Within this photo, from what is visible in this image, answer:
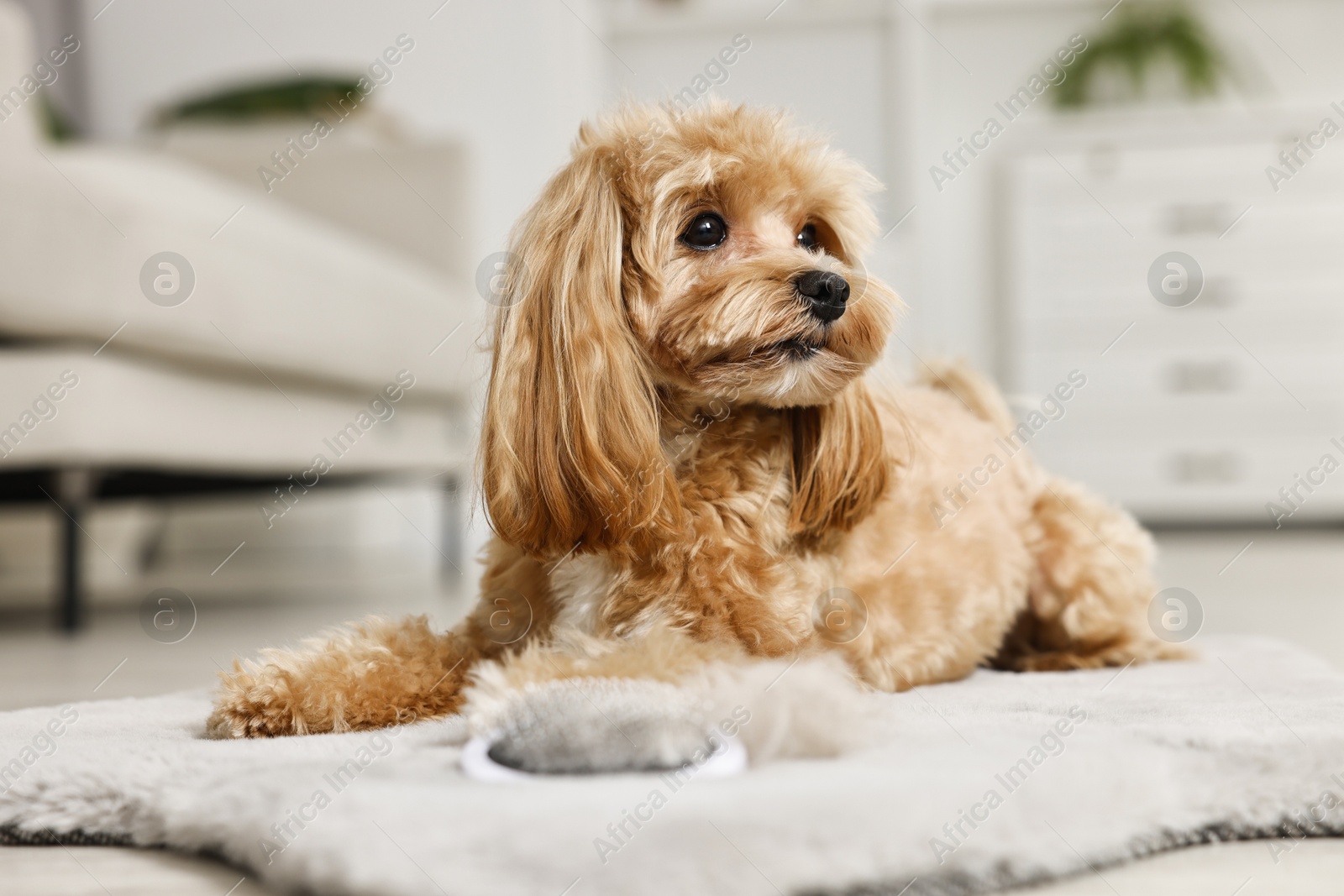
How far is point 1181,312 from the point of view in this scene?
478 centimetres

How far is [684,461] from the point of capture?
130cm

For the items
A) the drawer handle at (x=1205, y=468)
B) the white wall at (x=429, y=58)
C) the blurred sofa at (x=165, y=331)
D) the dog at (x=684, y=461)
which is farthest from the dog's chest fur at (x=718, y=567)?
the drawer handle at (x=1205, y=468)

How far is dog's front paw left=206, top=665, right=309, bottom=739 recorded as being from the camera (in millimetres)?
1194

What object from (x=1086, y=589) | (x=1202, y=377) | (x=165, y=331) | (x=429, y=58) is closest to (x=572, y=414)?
(x=1086, y=589)

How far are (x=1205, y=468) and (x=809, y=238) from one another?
391 cm

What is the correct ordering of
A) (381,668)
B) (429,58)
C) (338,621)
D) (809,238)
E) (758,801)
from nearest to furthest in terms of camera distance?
(758,801) → (381,668) → (809,238) → (338,621) → (429,58)

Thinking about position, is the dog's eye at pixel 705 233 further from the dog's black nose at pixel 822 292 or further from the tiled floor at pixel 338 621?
the tiled floor at pixel 338 621

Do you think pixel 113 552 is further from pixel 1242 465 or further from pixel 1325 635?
pixel 1242 465

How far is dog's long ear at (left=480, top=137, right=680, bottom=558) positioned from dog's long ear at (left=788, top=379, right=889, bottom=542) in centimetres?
19

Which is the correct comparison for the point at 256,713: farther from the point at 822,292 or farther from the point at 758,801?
the point at 822,292

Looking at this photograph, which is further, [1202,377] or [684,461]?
[1202,377]

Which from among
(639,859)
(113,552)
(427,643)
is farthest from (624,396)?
(113,552)

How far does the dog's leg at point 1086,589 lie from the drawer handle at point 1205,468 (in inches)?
133

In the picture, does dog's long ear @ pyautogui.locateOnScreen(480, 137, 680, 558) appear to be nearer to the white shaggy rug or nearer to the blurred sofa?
the white shaggy rug
